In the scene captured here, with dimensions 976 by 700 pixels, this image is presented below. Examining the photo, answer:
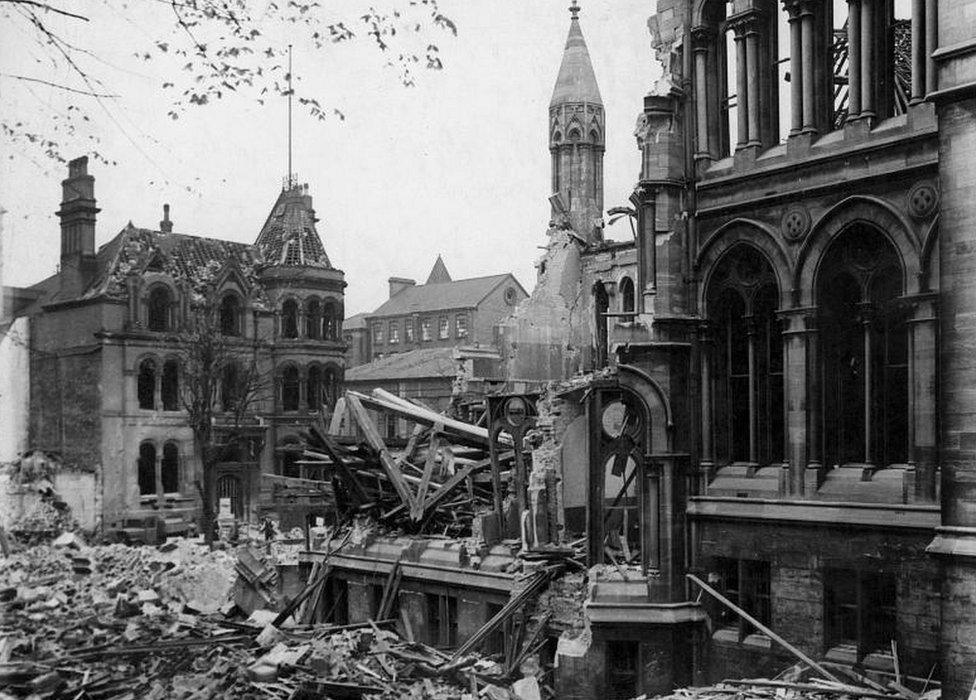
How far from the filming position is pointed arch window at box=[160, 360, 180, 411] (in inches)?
1770

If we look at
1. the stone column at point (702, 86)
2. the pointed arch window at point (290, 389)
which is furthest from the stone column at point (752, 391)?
the pointed arch window at point (290, 389)

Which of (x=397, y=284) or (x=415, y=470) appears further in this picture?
(x=397, y=284)

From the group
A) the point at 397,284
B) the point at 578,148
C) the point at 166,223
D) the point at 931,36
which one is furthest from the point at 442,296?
the point at 931,36

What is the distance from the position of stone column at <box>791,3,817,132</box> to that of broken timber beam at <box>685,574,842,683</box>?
802 centimetres

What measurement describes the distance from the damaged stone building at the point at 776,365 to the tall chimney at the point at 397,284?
2473 inches

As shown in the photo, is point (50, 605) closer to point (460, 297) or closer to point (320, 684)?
point (320, 684)

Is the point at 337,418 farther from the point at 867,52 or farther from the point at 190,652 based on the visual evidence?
the point at 867,52

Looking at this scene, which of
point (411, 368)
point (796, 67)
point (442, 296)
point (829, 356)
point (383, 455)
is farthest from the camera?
point (442, 296)

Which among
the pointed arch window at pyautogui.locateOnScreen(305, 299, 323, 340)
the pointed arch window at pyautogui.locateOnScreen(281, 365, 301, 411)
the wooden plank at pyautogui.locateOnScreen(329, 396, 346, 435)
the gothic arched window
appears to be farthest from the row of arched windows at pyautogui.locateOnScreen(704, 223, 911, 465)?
the pointed arch window at pyautogui.locateOnScreen(305, 299, 323, 340)

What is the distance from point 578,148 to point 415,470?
2199 cm

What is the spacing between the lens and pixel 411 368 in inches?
2432

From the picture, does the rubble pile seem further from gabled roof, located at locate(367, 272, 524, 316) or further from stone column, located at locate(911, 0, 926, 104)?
gabled roof, located at locate(367, 272, 524, 316)

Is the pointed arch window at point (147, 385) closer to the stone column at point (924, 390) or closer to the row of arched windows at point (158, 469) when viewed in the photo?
the row of arched windows at point (158, 469)

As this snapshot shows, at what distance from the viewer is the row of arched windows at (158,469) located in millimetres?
43750
